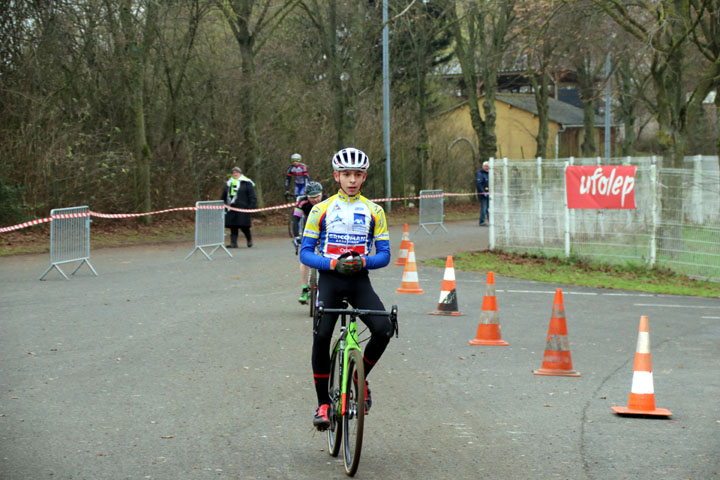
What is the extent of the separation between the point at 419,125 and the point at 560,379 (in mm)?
33531

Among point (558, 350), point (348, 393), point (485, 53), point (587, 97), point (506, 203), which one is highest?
point (485, 53)

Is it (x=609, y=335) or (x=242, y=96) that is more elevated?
(x=242, y=96)

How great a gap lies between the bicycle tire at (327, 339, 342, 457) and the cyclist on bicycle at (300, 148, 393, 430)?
45 mm

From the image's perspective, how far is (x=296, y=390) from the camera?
8078mm

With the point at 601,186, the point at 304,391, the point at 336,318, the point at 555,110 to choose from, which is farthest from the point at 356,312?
the point at 555,110

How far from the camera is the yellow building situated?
164 ft

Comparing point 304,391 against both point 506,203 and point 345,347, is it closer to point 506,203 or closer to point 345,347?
point 345,347

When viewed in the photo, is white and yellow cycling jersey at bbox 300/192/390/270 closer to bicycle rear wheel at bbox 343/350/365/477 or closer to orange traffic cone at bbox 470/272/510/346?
bicycle rear wheel at bbox 343/350/365/477

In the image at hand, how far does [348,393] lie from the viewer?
5.84 meters

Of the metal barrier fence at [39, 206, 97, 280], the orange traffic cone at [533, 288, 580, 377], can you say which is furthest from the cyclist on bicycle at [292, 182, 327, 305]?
the metal barrier fence at [39, 206, 97, 280]

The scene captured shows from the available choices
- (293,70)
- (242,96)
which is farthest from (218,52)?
(293,70)

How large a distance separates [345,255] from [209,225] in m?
14.6

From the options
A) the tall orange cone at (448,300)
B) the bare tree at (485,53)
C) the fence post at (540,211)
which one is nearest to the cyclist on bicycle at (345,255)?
the tall orange cone at (448,300)

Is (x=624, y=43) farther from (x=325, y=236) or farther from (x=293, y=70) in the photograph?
(x=325, y=236)
